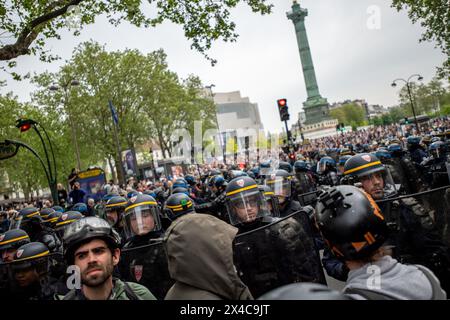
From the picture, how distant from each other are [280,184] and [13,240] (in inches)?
154

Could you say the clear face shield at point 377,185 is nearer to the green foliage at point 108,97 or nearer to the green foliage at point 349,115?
the green foliage at point 108,97

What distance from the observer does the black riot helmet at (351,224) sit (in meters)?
1.92

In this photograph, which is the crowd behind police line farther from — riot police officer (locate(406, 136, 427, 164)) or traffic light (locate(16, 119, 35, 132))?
traffic light (locate(16, 119, 35, 132))

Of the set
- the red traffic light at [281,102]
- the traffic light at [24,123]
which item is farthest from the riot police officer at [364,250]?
the traffic light at [24,123]

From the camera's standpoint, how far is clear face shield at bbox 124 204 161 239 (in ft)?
14.8

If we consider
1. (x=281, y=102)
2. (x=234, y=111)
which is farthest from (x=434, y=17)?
(x=234, y=111)

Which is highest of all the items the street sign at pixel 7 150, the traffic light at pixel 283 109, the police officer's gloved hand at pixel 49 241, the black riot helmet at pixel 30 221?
the street sign at pixel 7 150

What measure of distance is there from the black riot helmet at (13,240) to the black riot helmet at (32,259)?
47.8 inches

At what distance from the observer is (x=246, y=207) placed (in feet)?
14.1

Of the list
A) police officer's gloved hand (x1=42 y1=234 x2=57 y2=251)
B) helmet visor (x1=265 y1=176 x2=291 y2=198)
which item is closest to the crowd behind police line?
police officer's gloved hand (x1=42 y1=234 x2=57 y2=251)

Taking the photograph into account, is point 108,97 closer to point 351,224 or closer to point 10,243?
point 10,243

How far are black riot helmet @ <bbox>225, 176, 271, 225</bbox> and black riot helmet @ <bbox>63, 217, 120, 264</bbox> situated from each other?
1709 mm
